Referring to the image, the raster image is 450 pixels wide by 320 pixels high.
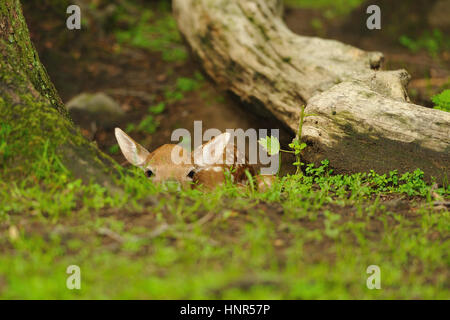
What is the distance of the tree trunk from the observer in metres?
3.80

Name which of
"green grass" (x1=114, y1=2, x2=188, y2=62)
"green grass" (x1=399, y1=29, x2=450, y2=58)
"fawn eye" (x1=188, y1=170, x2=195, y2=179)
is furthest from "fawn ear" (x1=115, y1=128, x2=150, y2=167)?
"green grass" (x1=399, y1=29, x2=450, y2=58)

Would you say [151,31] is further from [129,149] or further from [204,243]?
[204,243]

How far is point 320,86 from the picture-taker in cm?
597

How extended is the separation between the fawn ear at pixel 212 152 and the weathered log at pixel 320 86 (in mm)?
940

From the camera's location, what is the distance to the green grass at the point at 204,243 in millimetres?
2791

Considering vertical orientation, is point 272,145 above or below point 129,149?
below

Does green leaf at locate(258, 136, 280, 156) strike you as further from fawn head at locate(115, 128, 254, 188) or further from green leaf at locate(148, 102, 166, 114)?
green leaf at locate(148, 102, 166, 114)

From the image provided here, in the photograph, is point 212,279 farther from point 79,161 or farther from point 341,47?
point 341,47

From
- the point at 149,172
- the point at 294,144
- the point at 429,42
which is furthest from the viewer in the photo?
the point at 429,42

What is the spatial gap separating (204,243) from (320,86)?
11.4ft

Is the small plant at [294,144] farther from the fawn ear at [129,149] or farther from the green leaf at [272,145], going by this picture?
the fawn ear at [129,149]

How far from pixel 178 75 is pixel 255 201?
6278 millimetres

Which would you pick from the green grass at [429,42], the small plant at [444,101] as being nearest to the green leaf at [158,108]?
the small plant at [444,101]

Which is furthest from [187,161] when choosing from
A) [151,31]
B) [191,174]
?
[151,31]
